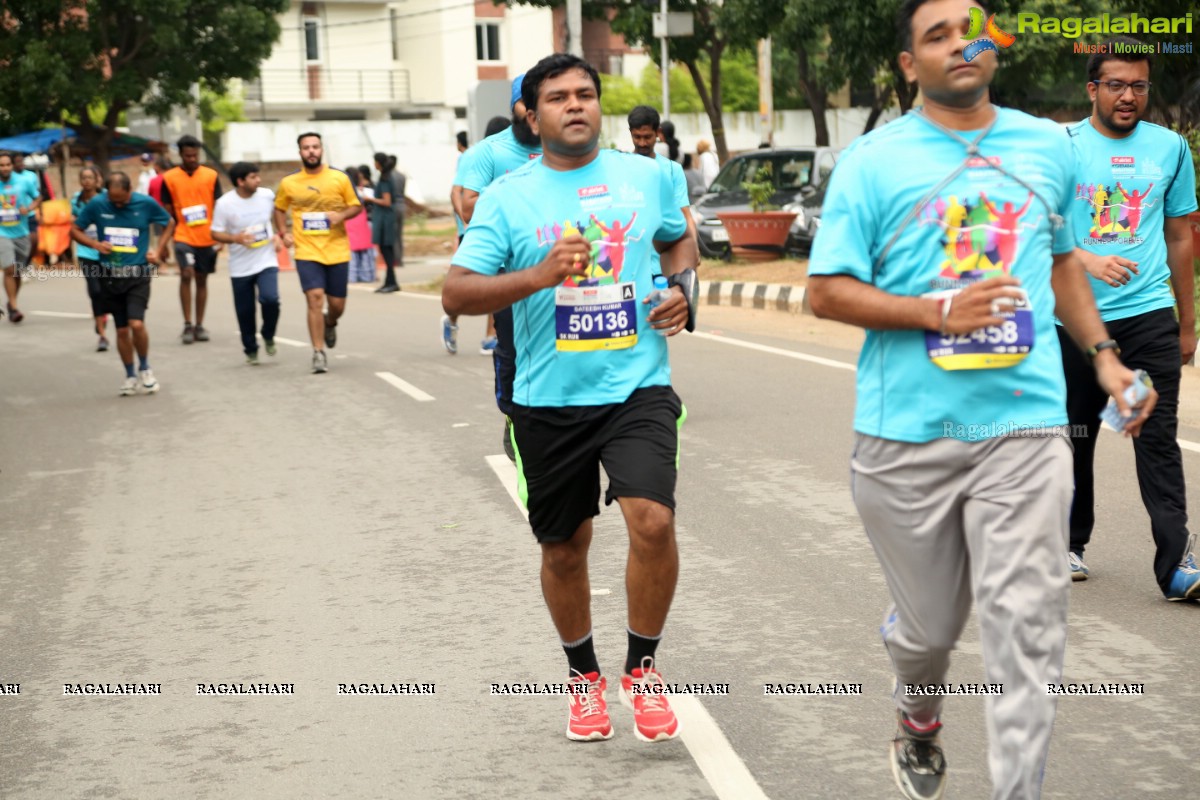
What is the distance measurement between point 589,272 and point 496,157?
3476 millimetres

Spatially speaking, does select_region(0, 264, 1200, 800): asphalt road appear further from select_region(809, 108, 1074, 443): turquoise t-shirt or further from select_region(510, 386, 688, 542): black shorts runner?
select_region(809, 108, 1074, 443): turquoise t-shirt

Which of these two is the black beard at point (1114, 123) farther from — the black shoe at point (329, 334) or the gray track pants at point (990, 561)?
the black shoe at point (329, 334)

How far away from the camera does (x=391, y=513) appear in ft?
26.5

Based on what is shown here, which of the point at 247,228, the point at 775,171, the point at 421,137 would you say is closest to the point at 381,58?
the point at 421,137

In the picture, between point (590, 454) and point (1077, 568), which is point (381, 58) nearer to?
point (1077, 568)

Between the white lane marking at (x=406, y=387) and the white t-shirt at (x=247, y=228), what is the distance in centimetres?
192

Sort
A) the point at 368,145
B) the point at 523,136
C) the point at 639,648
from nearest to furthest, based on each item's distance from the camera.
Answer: the point at 639,648 < the point at 523,136 < the point at 368,145

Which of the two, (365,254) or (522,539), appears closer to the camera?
(522,539)

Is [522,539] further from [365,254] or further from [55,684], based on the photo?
[365,254]

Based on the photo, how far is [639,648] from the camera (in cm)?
459

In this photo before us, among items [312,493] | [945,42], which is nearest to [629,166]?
[945,42]

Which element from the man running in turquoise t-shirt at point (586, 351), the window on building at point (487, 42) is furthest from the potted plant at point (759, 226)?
the window on building at point (487, 42)

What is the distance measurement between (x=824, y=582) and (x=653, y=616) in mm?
1917

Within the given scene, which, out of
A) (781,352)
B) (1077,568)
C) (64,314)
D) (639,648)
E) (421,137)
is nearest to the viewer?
(639,648)
